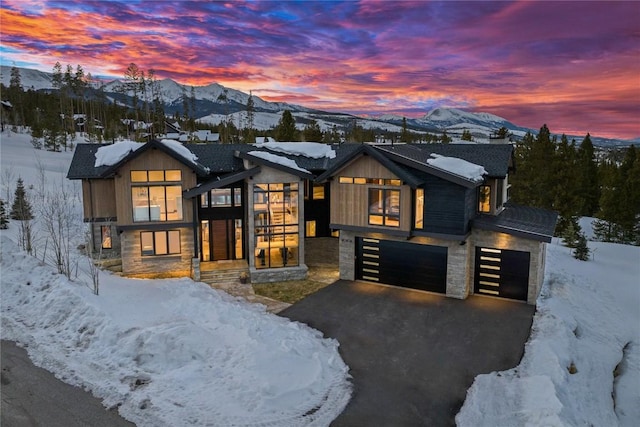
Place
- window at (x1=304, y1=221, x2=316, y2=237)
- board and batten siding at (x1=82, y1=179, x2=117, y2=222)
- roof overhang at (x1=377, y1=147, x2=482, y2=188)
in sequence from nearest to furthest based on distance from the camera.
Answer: roof overhang at (x1=377, y1=147, x2=482, y2=188)
board and batten siding at (x1=82, y1=179, x2=117, y2=222)
window at (x1=304, y1=221, x2=316, y2=237)

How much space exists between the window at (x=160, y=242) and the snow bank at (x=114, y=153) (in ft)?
12.1

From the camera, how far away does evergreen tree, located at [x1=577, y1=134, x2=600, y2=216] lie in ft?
145

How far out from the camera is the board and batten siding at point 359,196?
17.8 meters

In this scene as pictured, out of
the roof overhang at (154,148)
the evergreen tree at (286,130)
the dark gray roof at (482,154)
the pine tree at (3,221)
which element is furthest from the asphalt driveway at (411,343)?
the evergreen tree at (286,130)

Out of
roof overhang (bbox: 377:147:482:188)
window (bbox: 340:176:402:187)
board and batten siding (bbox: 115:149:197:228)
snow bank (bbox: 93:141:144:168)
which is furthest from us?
snow bank (bbox: 93:141:144:168)

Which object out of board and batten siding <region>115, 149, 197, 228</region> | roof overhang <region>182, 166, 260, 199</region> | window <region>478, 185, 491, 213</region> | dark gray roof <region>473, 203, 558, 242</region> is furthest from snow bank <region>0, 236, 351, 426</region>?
window <region>478, 185, 491, 213</region>

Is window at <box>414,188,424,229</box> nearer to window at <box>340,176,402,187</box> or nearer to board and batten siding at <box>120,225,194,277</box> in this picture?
window at <box>340,176,402,187</box>

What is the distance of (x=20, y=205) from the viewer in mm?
27812

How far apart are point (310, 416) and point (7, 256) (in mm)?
16405

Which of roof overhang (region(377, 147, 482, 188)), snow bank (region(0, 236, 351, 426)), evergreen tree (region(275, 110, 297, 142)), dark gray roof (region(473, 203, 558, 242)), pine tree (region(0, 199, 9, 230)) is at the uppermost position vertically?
evergreen tree (region(275, 110, 297, 142))

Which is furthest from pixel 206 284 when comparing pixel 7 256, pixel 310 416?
pixel 310 416

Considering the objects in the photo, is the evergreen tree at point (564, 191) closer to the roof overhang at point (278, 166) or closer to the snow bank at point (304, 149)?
the snow bank at point (304, 149)

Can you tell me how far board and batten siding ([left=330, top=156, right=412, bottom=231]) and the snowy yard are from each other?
570cm

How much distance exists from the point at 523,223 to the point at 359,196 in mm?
6859
